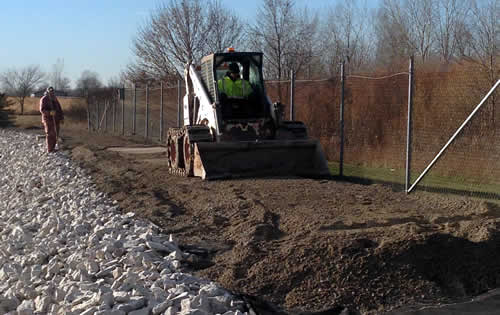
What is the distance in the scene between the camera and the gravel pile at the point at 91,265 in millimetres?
5555

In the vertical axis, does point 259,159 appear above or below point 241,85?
below

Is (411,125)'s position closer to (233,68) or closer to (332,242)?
(233,68)

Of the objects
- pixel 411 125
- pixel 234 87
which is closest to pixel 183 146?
pixel 234 87

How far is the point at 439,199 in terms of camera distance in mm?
9883

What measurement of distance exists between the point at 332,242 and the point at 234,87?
736 centimetres

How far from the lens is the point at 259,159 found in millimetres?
12508

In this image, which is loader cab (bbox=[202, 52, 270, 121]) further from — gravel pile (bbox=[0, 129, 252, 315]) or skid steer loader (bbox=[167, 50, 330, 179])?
gravel pile (bbox=[0, 129, 252, 315])

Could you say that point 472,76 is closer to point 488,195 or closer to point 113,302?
point 488,195

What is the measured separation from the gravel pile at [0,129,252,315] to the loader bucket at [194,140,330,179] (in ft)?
6.64

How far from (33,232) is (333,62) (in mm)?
24858

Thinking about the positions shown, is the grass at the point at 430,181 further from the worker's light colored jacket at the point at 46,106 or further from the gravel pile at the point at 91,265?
the worker's light colored jacket at the point at 46,106

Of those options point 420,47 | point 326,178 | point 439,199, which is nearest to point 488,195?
point 439,199

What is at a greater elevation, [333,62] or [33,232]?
[333,62]

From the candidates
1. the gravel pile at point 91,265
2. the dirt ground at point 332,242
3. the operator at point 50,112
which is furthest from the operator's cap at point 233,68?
the operator at point 50,112
